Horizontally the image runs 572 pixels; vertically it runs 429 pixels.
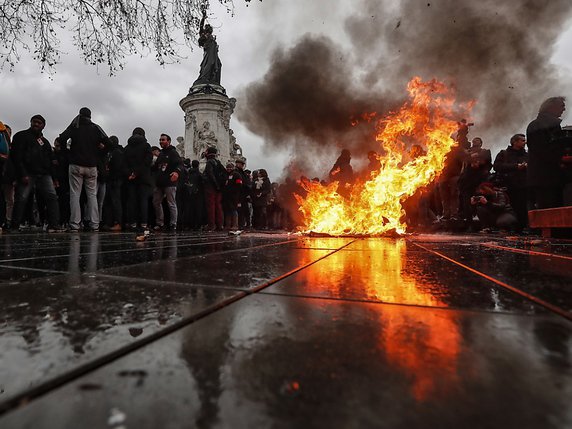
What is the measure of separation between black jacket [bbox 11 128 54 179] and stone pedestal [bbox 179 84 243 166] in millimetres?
11491

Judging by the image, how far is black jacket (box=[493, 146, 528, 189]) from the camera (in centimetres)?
701

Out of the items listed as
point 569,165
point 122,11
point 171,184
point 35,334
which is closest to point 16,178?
point 171,184

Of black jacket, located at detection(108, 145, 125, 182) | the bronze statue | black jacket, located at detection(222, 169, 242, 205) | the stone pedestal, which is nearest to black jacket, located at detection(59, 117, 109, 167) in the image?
black jacket, located at detection(108, 145, 125, 182)

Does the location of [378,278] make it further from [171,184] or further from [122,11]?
[171,184]

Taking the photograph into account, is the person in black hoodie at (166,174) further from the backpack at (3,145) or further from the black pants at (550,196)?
the black pants at (550,196)

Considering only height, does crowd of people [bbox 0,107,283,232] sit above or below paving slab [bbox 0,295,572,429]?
above

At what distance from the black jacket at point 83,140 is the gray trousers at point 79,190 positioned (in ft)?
0.40

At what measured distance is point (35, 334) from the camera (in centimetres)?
64

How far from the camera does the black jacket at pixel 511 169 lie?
7008 millimetres

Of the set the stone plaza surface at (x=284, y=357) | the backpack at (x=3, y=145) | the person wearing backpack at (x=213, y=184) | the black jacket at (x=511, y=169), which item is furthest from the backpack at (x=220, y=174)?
the stone plaza surface at (x=284, y=357)

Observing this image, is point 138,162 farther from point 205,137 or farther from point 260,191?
point 205,137

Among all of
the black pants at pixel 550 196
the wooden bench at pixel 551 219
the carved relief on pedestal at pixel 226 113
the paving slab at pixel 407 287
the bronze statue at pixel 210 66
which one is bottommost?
the paving slab at pixel 407 287

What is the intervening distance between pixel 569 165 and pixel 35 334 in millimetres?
6234

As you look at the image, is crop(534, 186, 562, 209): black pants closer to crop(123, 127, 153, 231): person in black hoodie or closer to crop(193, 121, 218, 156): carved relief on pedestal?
crop(123, 127, 153, 231): person in black hoodie
